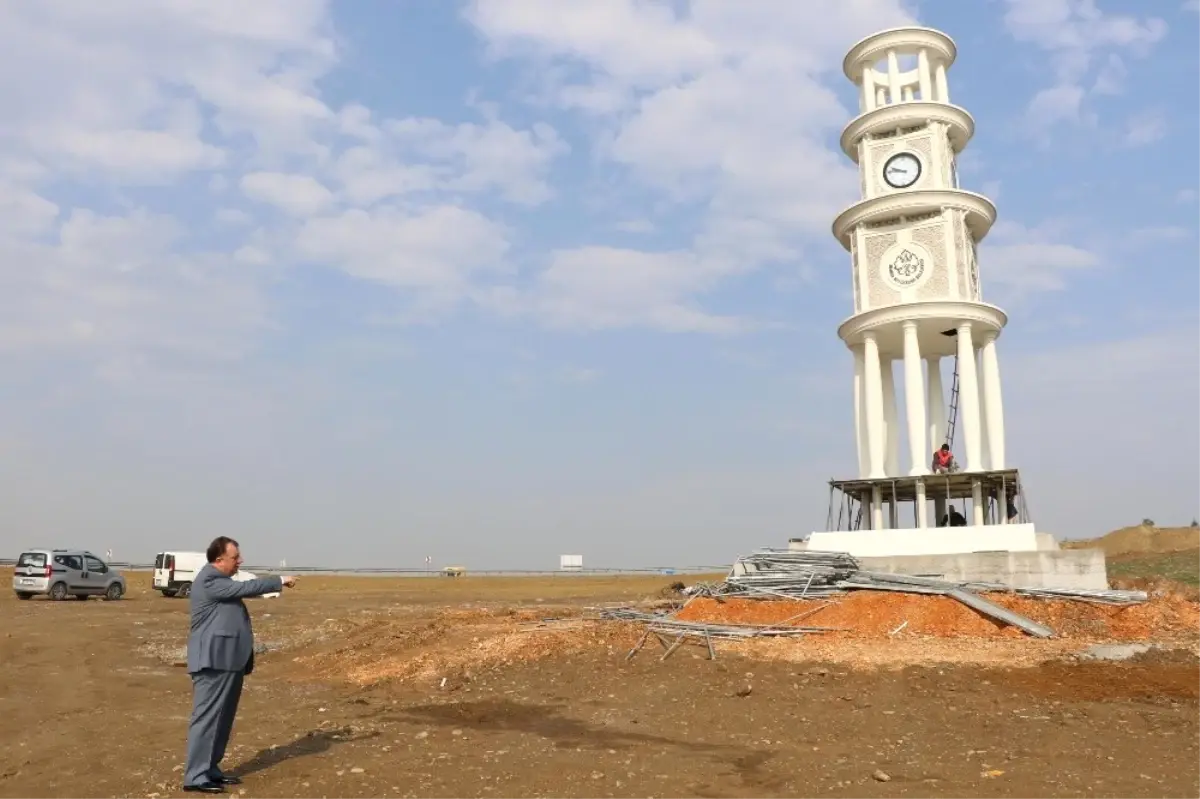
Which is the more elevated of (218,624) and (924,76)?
(924,76)

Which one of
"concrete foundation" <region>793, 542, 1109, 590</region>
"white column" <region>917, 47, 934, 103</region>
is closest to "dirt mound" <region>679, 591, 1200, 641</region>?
"concrete foundation" <region>793, 542, 1109, 590</region>

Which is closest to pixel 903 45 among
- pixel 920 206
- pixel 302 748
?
pixel 920 206

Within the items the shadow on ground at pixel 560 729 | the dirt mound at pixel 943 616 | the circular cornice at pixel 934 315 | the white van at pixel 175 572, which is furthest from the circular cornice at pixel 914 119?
the white van at pixel 175 572

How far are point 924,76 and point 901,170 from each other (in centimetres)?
352

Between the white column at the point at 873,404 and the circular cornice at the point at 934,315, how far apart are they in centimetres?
52

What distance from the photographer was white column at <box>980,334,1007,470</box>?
2656cm

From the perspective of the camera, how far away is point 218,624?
824 cm

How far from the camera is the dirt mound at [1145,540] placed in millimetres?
61897

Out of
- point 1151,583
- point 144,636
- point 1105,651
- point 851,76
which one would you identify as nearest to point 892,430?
point 1151,583

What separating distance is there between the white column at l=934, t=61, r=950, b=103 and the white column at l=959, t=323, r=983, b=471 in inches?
319

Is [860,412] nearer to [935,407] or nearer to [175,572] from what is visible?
[935,407]

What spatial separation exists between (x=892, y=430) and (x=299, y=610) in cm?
2228

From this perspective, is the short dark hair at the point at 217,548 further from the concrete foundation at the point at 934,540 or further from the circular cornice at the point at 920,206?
the circular cornice at the point at 920,206

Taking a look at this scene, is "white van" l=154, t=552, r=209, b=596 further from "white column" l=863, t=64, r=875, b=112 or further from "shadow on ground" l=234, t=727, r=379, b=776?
"shadow on ground" l=234, t=727, r=379, b=776
